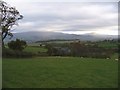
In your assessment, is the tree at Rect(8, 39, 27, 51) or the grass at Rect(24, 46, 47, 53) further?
the grass at Rect(24, 46, 47, 53)

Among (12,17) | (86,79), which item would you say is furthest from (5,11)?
(86,79)

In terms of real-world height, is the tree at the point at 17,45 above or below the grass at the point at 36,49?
above

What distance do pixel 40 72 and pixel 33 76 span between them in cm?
96

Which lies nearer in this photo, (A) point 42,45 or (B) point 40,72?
(B) point 40,72

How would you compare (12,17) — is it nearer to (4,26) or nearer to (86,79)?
(4,26)

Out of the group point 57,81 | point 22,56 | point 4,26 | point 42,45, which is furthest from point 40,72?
point 4,26

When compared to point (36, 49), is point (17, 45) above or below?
above

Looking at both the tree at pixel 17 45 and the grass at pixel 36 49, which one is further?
the grass at pixel 36 49

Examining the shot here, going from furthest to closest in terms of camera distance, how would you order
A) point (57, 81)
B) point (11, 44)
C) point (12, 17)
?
point (12, 17) → point (11, 44) → point (57, 81)

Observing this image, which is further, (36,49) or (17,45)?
(36,49)

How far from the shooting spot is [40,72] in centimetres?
1152

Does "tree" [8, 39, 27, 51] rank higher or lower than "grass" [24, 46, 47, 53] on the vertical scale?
higher

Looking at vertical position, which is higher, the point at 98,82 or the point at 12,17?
the point at 12,17

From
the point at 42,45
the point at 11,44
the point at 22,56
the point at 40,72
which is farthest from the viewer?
the point at 42,45
